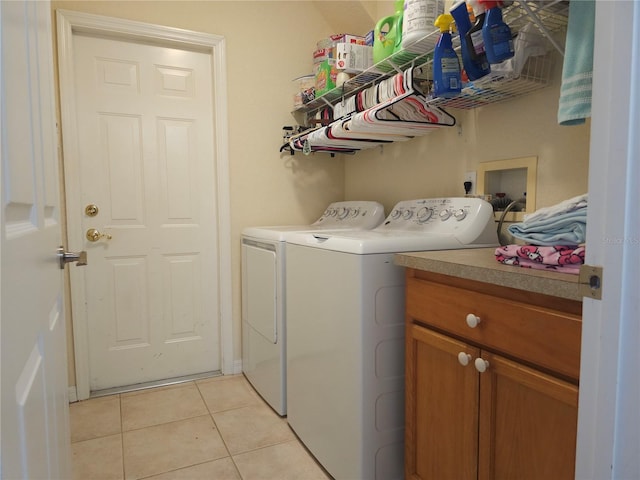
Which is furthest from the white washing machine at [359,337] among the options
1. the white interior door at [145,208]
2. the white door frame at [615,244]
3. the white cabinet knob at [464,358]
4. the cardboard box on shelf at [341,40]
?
the white interior door at [145,208]

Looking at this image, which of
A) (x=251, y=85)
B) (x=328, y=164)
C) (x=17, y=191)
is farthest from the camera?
(x=328, y=164)

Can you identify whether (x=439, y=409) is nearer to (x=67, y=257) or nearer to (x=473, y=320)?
(x=473, y=320)

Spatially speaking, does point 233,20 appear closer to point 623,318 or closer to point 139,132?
point 139,132

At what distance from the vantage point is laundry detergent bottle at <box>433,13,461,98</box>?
4.53 ft

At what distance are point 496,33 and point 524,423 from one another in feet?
3.57

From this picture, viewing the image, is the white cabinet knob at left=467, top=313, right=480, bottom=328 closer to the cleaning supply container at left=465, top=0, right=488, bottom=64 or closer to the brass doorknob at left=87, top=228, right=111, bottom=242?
the cleaning supply container at left=465, top=0, right=488, bottom=64

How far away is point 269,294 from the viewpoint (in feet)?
6.77

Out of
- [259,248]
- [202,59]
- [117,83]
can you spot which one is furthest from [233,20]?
[259,248]

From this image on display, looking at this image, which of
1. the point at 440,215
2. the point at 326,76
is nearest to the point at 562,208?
the point at 440,215

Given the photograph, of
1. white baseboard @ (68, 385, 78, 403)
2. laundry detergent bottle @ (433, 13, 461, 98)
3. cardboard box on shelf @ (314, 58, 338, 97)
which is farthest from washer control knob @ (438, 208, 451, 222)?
white baseboard @ (68, 385, 78, 403)

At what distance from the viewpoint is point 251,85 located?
2.57m

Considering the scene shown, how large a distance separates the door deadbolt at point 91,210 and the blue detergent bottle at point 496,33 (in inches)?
83.9

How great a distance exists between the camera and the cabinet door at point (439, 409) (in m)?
1.09

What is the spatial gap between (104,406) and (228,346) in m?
0.75
